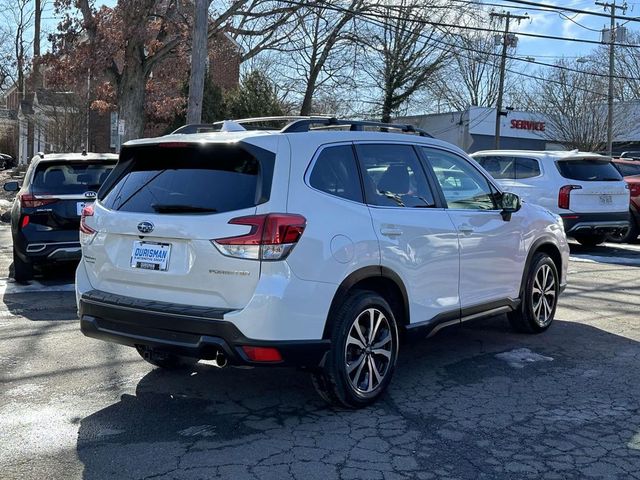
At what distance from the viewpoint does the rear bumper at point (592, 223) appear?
11883 millimetres

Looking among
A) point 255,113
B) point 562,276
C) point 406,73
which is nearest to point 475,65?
point 406,73

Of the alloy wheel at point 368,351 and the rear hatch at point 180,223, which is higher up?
the rear hatch at point 180,223

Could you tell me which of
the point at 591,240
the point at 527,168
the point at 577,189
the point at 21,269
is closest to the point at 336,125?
the point at 21,269

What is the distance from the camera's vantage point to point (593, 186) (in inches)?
472

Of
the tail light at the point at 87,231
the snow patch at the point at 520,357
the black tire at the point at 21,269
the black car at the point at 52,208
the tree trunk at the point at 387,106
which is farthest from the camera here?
the tree trunk at the point at 387,106

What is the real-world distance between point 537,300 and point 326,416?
2.97 m

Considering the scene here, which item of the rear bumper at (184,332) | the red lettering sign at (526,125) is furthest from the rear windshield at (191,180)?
the red lettering sign at (526,125)

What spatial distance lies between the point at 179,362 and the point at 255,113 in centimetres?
2593

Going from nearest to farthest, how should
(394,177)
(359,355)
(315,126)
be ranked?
(359,355), (394,177), (315,126)

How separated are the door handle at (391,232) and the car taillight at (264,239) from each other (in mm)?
783

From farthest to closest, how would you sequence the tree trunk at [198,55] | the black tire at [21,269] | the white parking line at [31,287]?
the tree trunk at [198,55] → the black tire at [21,269] → the white parking line at [31,287]

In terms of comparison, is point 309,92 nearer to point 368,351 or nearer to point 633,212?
point 633,212

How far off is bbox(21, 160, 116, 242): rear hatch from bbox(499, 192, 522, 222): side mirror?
4.99 metres

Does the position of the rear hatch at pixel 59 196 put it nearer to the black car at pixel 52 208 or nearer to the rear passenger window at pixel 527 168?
the black car at pixel 52 208
